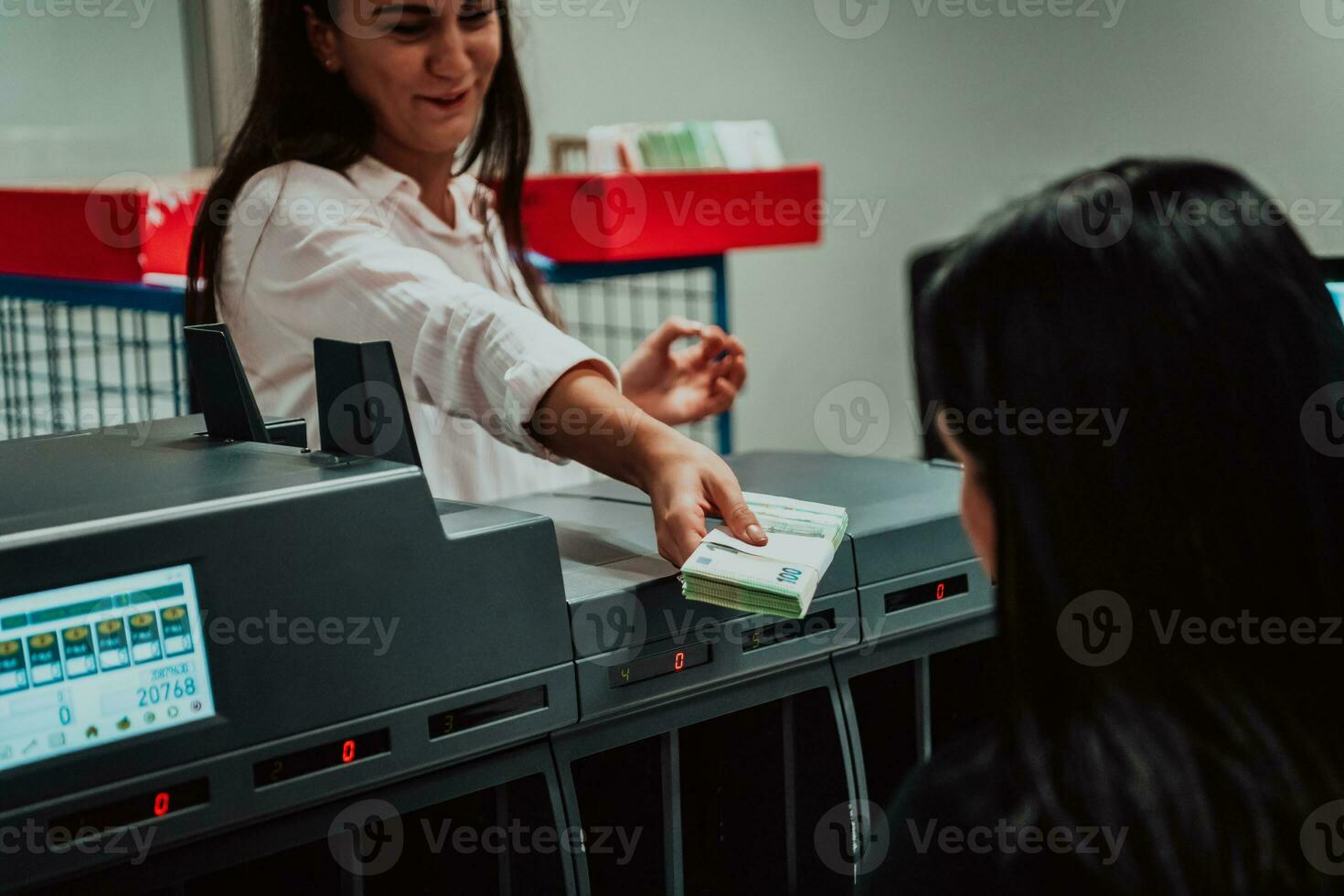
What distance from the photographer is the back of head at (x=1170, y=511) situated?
0.58 metres

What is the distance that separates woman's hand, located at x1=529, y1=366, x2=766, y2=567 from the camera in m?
0.86

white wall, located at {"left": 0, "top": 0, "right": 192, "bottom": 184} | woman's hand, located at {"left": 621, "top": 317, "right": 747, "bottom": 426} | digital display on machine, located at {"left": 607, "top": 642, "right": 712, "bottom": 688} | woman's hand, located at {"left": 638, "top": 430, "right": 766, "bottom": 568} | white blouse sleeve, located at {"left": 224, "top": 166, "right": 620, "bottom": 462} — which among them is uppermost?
white wall, located at {"left": 0, "top": 0, "right": 192, "bottom": 184}

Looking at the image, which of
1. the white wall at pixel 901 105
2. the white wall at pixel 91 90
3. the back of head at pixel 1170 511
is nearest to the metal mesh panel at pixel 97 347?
the white wall at pixel 91 90

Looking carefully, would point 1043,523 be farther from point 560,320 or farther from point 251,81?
point 251,81

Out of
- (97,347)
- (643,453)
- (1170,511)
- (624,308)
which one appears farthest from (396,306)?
(624,308)

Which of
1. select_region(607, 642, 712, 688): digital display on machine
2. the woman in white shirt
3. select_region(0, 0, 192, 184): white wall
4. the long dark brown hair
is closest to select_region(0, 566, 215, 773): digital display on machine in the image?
select_region(607, 642, 712, 688): digital display on machine

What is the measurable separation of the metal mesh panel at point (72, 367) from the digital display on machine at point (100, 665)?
41.9 inches

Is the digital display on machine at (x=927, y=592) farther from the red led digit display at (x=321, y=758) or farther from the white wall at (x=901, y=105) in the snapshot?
the white wall at (x=901, y=105)

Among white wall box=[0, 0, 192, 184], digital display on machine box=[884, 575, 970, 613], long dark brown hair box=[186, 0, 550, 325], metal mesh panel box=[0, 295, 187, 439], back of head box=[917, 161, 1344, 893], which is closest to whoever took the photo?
back of head box=[917, 161, 1344, 893]

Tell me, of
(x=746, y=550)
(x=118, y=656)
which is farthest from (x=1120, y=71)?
(x=118, y=656)

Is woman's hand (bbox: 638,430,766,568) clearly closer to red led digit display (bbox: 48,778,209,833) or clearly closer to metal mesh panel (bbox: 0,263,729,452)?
red led digit display (bbox: 48,778,209,833)

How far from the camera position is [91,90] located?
111 inches

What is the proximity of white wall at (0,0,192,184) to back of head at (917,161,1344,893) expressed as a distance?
2602mm

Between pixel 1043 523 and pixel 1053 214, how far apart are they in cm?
14
